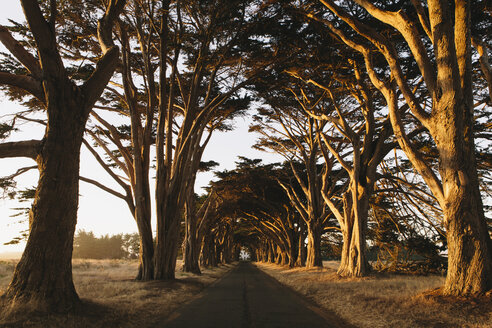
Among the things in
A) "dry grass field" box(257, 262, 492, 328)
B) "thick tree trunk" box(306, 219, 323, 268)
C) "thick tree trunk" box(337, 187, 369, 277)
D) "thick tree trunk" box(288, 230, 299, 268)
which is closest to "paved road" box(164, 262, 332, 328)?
"dry grass field" box(257, 262, 492, 328)

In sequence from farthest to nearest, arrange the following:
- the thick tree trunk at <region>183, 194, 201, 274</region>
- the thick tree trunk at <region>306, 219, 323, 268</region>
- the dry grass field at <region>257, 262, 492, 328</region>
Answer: the thick tree trunk at <region>183, 194, 201, 274</region>, the thick tree trunk at <region>306, 219, 323, 268</region>, the dry grass field at <region>257, 262, 492, 328</region>

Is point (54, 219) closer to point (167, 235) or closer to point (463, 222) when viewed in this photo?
point (167, 235)

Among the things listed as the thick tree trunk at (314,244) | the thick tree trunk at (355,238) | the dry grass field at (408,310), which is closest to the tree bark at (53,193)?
the dry grass field at (408,310)

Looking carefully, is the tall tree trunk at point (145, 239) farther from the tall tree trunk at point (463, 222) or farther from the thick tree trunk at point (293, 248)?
the thick tree trunk at point (293, 248)

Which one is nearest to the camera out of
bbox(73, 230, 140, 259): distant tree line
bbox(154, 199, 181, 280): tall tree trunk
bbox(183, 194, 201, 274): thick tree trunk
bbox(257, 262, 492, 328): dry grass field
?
bbox(257, 262, 492, 328): dry grass field

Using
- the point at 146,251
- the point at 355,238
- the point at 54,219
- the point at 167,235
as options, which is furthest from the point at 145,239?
the point at 355,238

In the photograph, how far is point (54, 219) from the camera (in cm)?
529

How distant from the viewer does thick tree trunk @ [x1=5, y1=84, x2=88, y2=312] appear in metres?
5.01

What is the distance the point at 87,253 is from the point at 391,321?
92.0m

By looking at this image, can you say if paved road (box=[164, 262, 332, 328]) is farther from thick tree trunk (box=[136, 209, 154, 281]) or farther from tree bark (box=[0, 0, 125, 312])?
thick tree trunk (box=[136, 209, 154, 281])

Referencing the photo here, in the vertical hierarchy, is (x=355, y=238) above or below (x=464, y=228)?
below

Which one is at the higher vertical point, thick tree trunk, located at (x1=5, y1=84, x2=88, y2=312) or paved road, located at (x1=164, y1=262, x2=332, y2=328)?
thick tree trunk, located at (x1=5, y1=84, x2=88, y2=312)

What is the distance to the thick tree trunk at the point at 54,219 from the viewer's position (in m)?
5.01

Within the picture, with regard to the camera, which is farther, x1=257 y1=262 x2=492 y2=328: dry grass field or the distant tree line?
the distant tree line
